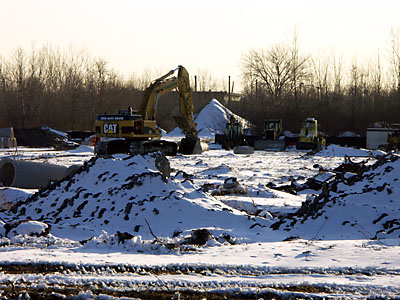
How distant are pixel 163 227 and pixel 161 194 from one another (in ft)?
3.66

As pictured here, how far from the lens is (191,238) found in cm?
709

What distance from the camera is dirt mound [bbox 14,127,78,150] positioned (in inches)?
1537

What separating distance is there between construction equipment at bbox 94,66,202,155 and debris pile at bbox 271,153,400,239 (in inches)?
522

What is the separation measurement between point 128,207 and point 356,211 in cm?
358

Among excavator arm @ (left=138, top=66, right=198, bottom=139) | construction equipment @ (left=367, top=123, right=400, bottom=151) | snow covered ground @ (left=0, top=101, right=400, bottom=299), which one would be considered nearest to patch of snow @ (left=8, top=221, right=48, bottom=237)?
snow covered ground @ (left=0, top=101, right=400, bottom=299)

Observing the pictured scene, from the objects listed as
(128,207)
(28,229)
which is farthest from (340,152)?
(28,229)

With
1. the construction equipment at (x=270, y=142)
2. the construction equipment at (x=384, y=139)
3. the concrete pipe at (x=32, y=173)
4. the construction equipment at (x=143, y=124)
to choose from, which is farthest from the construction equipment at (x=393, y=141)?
the concrete pipe at (x=32, y=173)

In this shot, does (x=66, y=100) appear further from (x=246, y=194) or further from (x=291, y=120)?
(x=246, y=194)

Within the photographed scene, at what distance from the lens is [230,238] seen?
7.37m

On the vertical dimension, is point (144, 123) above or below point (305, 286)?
above

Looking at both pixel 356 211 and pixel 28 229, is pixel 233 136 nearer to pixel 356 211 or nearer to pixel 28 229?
pixel 356 211

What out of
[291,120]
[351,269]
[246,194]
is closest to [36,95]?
[291,120]

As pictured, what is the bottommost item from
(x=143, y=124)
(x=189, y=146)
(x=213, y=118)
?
(x=189, y=146)

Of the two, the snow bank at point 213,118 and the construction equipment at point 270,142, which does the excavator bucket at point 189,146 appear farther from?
the snow bank at point 213,118
